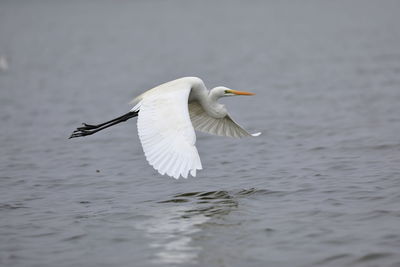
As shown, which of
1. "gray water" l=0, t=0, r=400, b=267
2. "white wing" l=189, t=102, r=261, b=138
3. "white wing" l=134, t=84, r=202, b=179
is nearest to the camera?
"gray water" l=0, t=0, r=400, b=267

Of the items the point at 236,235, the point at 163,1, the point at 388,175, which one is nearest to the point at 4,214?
the point at 236,235

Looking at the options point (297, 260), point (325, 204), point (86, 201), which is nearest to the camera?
point (297, 260)

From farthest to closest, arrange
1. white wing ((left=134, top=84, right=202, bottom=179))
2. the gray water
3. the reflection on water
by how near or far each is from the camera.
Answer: white wing ((left=134, top=84, right=202, bottom=179)) → the gray water → the reflection on water

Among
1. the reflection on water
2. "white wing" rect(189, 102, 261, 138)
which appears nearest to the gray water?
the reflection on water

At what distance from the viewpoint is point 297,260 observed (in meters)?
5.62

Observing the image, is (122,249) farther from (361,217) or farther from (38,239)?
(361,217)

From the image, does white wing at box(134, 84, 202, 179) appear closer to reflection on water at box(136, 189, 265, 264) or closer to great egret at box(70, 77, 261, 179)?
great egret at box(70, 77, 261, 179)

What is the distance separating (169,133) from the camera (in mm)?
6762

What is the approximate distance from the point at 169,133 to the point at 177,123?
0.57 ft

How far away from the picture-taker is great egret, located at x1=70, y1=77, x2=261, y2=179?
637cm

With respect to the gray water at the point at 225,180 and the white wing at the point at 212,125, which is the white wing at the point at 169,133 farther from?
the white wing at the point at 212,125

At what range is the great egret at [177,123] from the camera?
637 cm

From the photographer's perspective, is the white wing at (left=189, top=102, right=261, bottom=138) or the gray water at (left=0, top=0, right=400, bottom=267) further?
the white wing at (left=189, top=102, right=261, bottom=138)

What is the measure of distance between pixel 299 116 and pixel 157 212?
21.2 feet
